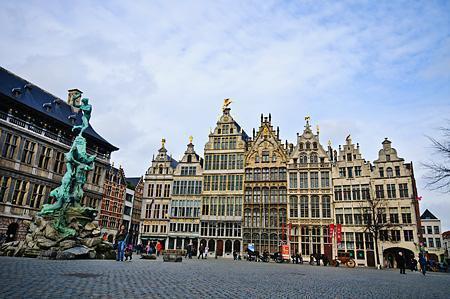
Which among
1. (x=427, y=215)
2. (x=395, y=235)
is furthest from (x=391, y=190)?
(x=427, y=215)

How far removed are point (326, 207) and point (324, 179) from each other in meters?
3.67

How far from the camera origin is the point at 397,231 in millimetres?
38750

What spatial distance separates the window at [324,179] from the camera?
43.2 m

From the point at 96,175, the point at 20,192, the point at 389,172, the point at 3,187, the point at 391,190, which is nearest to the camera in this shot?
the point at 3,187

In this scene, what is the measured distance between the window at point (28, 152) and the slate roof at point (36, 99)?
336 cm

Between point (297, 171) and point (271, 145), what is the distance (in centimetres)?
524

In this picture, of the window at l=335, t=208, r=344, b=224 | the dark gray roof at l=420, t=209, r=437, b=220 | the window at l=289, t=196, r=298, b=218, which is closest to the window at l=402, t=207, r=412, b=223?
the window at l=335, t=208, r=344, b=224

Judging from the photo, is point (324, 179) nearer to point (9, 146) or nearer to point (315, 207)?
point (315, 207)

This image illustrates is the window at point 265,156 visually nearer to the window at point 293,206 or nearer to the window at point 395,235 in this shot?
the window at point 293,206

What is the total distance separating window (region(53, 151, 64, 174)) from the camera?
3459 cm

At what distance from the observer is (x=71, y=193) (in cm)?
2233

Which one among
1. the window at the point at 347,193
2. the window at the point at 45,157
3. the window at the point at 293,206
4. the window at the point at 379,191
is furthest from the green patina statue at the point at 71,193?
the window at the point at 379,191

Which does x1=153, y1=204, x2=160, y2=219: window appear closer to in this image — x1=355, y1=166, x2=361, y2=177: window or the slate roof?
the slate roof

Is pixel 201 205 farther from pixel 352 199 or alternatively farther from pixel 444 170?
pixel 444 170
